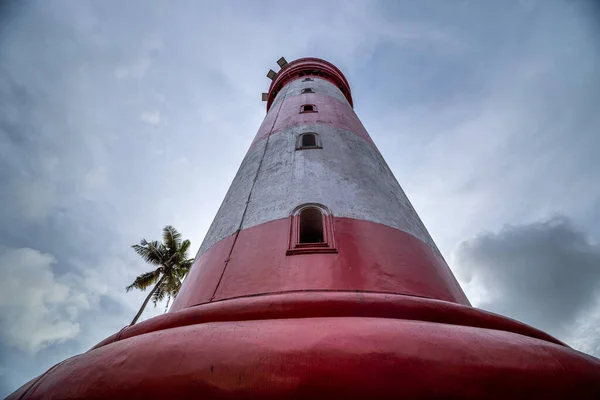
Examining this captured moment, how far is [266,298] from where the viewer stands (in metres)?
3.29

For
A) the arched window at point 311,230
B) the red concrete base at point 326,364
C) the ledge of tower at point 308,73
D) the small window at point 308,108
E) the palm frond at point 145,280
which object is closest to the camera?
the red concrete base at point 326,364

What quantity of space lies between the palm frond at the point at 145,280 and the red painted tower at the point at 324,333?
19863 mm

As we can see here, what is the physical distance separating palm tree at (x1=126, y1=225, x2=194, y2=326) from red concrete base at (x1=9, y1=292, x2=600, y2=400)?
855 inches

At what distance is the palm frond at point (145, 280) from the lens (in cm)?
2259

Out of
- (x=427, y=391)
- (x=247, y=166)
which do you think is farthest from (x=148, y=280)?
(x=427, y=391)

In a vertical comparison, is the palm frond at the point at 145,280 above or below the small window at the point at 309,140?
above

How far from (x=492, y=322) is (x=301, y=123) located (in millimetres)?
6315

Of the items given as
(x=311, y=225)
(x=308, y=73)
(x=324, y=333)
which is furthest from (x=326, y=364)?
(x=308, y=73)

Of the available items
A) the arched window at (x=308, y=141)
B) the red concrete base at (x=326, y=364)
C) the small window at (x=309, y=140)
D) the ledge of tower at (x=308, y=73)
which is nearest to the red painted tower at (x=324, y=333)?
the red concrete base at (x=326, y=364)

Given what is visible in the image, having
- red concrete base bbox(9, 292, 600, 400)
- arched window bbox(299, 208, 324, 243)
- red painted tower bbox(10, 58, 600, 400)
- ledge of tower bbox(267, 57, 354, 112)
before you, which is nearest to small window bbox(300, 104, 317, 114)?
red painted tower bbox(10, 58, 600, 400)

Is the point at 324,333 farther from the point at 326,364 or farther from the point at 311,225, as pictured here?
the point at 311,225

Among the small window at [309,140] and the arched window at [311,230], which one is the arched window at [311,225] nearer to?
the arched window at [311,230]

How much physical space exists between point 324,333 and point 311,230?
3.46 m

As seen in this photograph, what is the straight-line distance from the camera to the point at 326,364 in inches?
91.7
